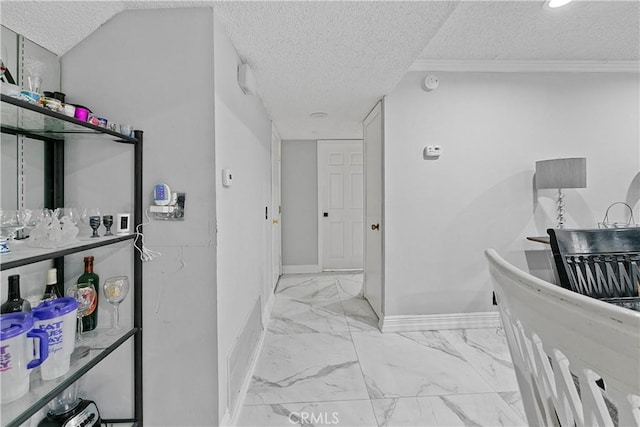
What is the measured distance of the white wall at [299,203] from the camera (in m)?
4.91

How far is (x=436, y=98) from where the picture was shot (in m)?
2.68

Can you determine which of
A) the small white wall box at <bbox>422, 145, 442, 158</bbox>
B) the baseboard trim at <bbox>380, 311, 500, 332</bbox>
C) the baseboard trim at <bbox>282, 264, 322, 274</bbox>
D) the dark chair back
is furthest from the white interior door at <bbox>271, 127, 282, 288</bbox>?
the dark chair back

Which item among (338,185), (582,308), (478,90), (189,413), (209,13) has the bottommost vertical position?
(189,413)

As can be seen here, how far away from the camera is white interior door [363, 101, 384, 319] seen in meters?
2.80

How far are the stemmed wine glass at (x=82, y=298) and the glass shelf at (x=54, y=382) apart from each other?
72 millimetres

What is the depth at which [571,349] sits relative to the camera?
1.45ft

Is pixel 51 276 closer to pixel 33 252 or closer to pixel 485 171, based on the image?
pixel 33 252

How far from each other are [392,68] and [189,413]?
2344mm

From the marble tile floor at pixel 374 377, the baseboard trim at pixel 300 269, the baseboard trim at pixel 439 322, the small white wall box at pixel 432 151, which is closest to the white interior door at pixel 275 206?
the baseboard trim at pixel 300 269

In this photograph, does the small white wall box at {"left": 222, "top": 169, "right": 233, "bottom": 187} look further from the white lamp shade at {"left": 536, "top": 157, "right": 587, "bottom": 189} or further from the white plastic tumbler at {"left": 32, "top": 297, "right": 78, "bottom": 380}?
the white lamp shade at {"left": 536, "top": 157, "right": 587, "bottom": 189}

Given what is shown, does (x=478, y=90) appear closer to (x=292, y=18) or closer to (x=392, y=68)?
(x=392, y=68)

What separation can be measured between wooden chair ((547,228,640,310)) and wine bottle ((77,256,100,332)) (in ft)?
6.44

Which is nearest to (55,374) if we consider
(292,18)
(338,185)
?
(292,18)

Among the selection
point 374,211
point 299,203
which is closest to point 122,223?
point 374,211
